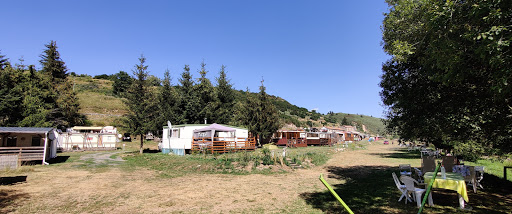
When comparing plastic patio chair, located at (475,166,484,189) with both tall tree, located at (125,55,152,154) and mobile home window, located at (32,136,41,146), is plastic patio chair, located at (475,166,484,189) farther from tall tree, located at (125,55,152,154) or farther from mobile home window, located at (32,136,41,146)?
mobile home window, located at (32,136,41,146)

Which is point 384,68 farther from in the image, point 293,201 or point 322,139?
point 322,139

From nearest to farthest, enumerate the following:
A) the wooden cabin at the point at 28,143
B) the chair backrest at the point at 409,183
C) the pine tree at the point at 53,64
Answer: the chair backrest at the point at 409,183, the wooden cabin at the point at 28,143, the pine tree at the point at 53,64

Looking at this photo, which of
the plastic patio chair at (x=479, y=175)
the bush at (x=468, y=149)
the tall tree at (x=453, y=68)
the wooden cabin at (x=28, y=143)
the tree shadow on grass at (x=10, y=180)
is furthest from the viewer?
the bush at (x=468, y=149)

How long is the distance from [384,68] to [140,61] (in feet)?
69.6

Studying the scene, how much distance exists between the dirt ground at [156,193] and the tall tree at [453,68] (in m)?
4.58

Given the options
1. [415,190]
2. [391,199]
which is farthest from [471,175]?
[415,190]

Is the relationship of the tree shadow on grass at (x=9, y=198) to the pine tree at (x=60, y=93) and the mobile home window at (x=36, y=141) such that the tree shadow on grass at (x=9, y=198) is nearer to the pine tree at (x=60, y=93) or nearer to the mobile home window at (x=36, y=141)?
the mobile home window at (x=36, y=141)

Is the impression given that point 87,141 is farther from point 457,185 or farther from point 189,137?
point 457,185

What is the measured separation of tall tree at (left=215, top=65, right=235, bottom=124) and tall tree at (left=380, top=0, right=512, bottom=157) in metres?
23.6

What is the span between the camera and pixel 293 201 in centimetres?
752

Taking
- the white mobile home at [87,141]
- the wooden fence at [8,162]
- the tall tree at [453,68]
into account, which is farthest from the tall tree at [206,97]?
the tall tree at [453,68]

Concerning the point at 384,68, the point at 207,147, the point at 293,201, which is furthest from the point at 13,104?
the point at 384,68

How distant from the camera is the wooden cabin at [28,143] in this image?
15.0 metres

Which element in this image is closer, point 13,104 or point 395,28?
point 395,28
